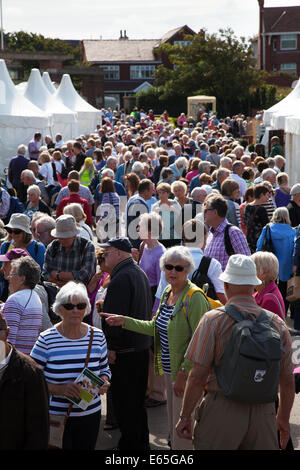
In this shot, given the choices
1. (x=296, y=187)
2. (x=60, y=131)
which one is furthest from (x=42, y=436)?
(x=60, y=131)

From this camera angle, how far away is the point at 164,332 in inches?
209

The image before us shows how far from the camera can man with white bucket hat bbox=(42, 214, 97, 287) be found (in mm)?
6809

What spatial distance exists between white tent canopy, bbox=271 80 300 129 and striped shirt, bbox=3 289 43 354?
15988 mm

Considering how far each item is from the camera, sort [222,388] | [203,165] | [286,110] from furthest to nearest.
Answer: [286,110]
[203,165]
[222,388]

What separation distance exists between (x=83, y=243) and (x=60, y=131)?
2362cm

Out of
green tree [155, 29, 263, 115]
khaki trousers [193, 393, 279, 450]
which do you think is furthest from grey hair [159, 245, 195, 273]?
green tree [155, 29, 263, 115]

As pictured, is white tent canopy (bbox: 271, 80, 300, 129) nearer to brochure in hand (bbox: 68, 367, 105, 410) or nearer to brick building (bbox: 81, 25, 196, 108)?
brochure in hand (bbox: 68, 367, 105, 410)

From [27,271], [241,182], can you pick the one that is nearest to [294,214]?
[241,182]

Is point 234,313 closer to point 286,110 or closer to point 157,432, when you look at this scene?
point 157,432

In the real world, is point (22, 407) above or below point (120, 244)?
below

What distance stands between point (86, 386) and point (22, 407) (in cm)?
85

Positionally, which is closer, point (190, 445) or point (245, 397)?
point (245, 397)

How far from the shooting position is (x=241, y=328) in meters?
4.00
